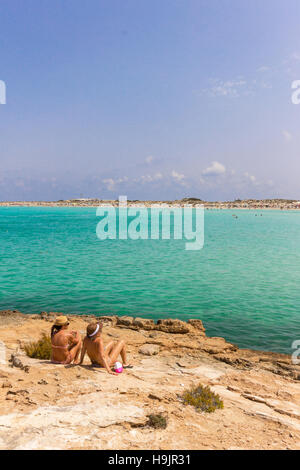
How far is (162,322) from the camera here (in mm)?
11656

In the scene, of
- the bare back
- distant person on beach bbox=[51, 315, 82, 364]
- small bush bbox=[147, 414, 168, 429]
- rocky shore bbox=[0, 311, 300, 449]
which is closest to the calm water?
rocky shore bbox=[0, 311, 300, 449]

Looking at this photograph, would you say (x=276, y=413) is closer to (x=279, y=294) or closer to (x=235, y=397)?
(x=235, y=397)

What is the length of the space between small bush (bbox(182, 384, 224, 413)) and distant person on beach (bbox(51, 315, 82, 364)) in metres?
2.78

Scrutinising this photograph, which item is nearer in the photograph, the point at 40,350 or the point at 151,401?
the point at 151,401

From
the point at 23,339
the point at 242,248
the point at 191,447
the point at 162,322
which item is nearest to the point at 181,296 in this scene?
the point at 162,322

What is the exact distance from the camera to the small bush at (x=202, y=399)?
5.64 meters

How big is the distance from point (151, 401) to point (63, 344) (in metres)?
2.48

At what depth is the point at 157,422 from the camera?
4945mm

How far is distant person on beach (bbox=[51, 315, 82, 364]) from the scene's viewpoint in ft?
23.6

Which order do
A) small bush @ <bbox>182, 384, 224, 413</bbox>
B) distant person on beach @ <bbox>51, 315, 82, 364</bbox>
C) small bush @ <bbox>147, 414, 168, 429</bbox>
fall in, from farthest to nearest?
distant person on beach @ <bbox>51, 315, 82, 364</bbox>
small bush @ <bbox>182, 384, 224, 413</bbox>
small bush @ <bbox>147, 414, 168, 429</bbox>

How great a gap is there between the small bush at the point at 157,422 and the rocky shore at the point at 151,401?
0.21 ft

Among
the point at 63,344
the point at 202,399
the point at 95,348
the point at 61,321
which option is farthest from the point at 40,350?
the point at 202,399

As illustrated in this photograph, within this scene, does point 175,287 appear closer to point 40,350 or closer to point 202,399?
point 40,350

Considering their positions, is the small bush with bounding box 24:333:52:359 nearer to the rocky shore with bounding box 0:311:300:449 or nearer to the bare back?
the rocky shore with bounding box 0:311:300:449
